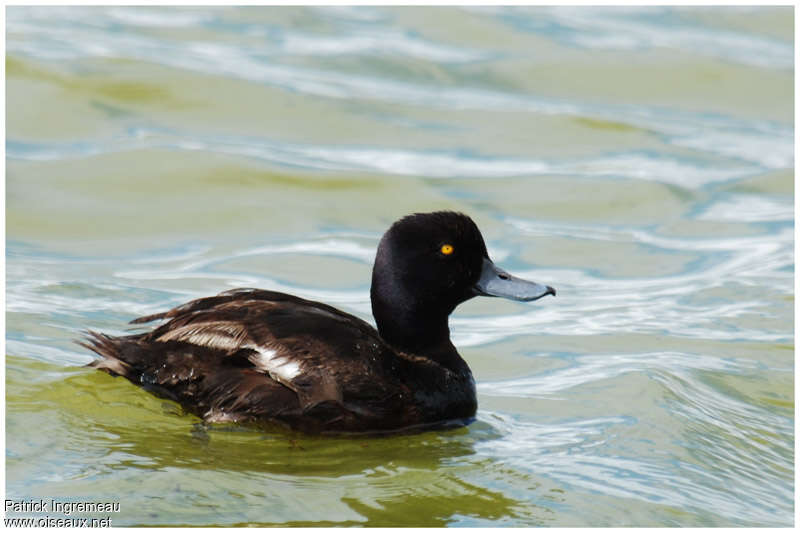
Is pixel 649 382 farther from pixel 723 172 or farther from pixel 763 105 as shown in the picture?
pixel 763 105

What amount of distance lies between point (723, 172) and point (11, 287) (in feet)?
23.1

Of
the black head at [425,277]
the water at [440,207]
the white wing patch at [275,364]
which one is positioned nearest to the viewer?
the water at [440,207]

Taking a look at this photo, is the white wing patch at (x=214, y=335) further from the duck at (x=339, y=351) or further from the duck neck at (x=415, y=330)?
the duck neck at (x=415, y=330)

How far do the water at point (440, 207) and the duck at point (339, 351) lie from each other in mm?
145

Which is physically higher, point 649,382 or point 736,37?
point 736,37

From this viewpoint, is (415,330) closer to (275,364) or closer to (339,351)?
(339,351)

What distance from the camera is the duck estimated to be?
5.78m

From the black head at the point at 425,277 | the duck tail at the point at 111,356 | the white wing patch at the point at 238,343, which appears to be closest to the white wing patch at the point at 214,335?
the white wing patch at the point at 238,343

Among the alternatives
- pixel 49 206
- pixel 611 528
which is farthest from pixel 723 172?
pixel 611 528

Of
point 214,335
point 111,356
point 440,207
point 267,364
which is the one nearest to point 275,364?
point 267,364

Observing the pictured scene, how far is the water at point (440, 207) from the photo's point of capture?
5637 mm

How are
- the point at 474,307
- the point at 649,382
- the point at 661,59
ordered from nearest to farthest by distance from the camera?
1. the point at 649,382
2. the point at 474,307
3. the point at 661,59

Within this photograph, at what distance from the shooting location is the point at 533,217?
11.2 m

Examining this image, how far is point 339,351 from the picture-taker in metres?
5.83
